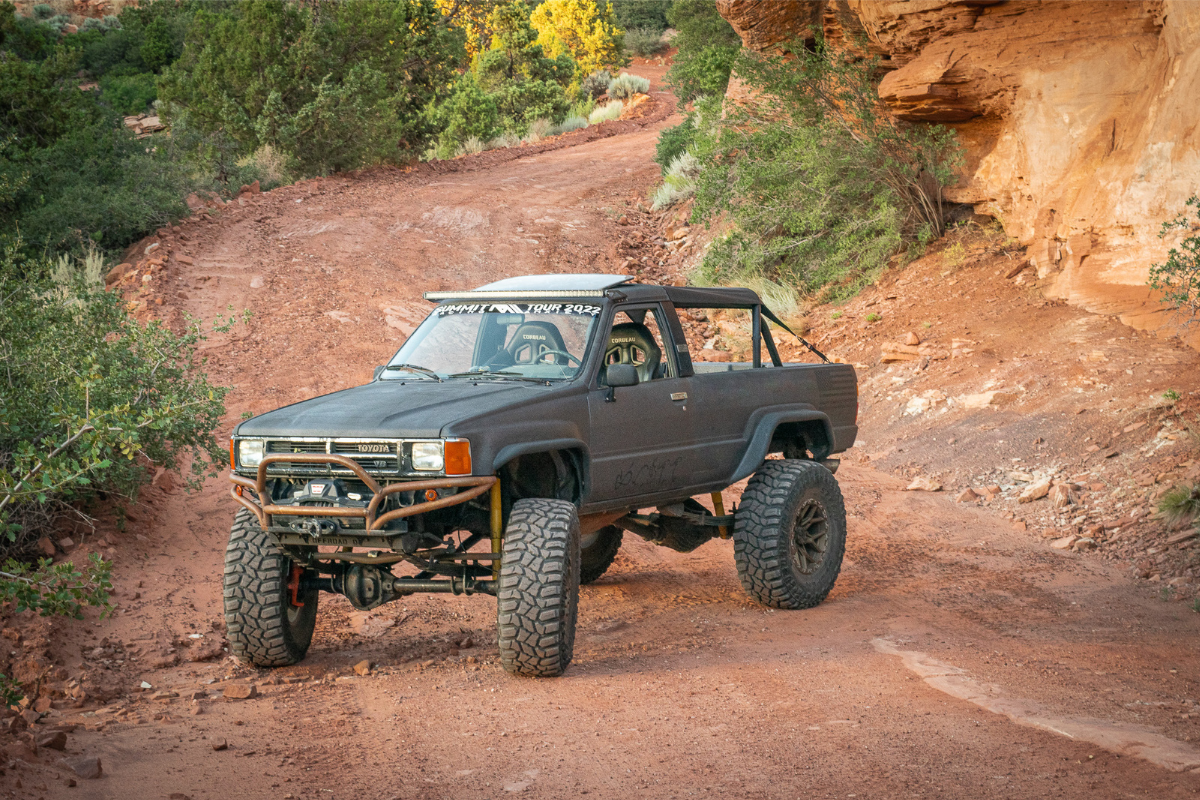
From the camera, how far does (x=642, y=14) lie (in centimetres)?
6075

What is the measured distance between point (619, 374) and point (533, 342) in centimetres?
71

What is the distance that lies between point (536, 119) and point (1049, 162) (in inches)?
868

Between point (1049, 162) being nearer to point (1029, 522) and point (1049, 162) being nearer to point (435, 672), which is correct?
point (1029, 522)

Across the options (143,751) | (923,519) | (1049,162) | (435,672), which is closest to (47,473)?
(143,751)

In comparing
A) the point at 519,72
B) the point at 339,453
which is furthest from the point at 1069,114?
the point at 519,72

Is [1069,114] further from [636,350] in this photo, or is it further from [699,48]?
[699,48]

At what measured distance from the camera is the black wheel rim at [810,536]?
7.38 meters

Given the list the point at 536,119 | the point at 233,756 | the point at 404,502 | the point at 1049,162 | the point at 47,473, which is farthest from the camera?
the point at 536,119

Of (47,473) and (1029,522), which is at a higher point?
(47,473)

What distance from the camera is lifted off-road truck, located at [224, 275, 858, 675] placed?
17.5ft

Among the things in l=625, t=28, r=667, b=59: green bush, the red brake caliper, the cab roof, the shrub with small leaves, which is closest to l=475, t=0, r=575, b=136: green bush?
the shrub with small leaves

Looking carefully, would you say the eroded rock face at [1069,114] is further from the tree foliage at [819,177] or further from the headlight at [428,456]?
the headlight at [428,456]

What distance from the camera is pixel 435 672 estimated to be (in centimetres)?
587

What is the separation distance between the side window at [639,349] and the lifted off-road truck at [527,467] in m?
0.01
